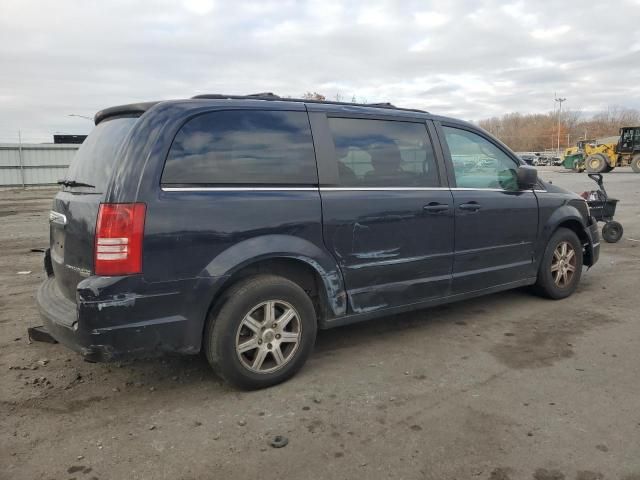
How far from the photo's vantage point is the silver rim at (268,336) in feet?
10.9

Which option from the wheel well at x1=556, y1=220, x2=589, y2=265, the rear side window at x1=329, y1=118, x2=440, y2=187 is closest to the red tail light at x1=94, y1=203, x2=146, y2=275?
the rear side window at x1=329, y1=118, x2=440, y2=187

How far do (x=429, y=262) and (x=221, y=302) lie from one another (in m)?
1.77

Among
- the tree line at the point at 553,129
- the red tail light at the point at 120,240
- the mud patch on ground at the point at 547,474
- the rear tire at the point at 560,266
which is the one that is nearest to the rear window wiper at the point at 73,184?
the red tail light at the point at 120,240

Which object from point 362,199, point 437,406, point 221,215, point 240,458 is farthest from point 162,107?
point 437,406

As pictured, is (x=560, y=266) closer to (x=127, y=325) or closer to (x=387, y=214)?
(x=387, y=214)

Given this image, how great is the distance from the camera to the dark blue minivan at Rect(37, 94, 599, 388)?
295 cm

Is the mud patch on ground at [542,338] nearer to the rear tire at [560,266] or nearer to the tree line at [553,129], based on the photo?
the rear tire at [560,266]

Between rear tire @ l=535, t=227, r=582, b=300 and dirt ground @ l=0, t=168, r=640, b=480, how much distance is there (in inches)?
22.3

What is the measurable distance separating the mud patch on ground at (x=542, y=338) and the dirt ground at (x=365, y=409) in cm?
2

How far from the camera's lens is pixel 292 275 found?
3.58m

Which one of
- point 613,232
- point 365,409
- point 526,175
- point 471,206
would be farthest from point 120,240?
point 613,232

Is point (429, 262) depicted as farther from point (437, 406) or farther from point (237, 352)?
point (237, 352)

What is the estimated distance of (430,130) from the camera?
171 inches

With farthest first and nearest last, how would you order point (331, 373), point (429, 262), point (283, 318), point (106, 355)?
point (429, 262)
point (331, 373)
point (283, 318)
point (106, 355)
